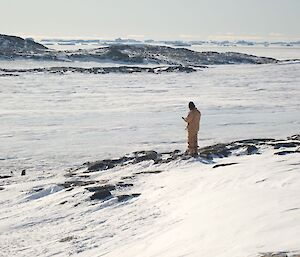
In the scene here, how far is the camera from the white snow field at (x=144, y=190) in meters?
6.33

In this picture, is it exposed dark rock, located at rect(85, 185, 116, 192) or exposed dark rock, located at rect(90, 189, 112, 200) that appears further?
exposed dark rock, located at rect(85, 185, 116, 192)

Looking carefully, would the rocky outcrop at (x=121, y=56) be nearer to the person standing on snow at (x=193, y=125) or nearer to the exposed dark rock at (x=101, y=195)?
the person standing on snow at (x=193, y=125)

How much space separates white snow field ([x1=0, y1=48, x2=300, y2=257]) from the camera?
6.33 meters

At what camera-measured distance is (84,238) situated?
7406 millimetres

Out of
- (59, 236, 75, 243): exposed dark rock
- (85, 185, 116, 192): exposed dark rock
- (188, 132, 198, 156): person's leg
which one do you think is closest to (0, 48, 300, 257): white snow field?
(59, 236, 75, 243): exposed dark rock

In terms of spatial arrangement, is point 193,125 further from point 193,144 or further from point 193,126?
point 193,144

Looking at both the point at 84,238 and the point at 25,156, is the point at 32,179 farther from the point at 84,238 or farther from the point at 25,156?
the point at 84,238

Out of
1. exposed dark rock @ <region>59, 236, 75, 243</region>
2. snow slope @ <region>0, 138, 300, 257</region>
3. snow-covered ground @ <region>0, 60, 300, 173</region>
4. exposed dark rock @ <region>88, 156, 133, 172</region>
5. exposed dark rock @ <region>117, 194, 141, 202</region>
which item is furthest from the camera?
snow-covered ground @ <region>0, 60, 300, 173</region>

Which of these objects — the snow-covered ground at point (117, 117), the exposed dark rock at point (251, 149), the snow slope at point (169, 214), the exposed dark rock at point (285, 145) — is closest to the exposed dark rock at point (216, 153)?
the exposed dark rock at point (251, 149)

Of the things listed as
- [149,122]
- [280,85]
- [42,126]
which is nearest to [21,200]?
[42,126]

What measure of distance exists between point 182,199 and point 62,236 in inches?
80.5

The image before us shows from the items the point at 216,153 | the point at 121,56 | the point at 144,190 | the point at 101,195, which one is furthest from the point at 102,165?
the point at 121,56

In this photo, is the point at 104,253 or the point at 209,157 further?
the point at 209,157

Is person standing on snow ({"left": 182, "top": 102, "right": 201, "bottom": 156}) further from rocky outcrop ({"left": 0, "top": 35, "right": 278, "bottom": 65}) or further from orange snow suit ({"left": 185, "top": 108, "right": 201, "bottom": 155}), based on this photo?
rocky outcrop ({"left": 0, "top": 35, "right": 278, "bottom": 65})
